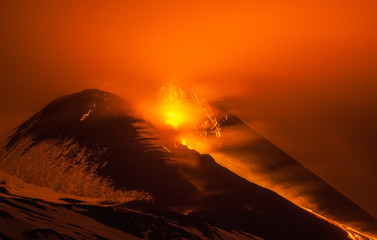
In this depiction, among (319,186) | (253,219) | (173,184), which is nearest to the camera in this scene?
(253,219)

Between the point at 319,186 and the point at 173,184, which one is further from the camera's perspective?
the point at 319,186

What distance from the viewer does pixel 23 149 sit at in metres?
57.9

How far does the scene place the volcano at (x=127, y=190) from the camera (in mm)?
33469

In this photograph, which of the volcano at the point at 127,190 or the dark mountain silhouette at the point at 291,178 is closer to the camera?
the volcano at the point at 127,190

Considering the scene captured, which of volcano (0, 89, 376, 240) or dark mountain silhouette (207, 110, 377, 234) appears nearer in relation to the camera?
volcano (0, 89, 376, 240)

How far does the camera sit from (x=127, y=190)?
4700 centimetres

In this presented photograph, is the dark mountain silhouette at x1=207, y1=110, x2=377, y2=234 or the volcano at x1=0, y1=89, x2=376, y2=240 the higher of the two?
the dark mountain silhouette at x1=207, y1=110, x2=377, y2=234

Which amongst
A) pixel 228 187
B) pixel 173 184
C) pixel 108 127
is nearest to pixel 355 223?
pixel 228 187

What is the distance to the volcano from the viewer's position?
33469mm

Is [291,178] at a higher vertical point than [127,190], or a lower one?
higher

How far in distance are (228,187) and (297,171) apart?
36569 mm

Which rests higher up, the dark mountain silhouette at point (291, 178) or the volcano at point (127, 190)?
the dark mountain silhouette at point (291, 178)

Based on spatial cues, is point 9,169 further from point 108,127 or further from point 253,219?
point 253,219

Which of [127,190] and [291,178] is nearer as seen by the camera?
[127,190]
